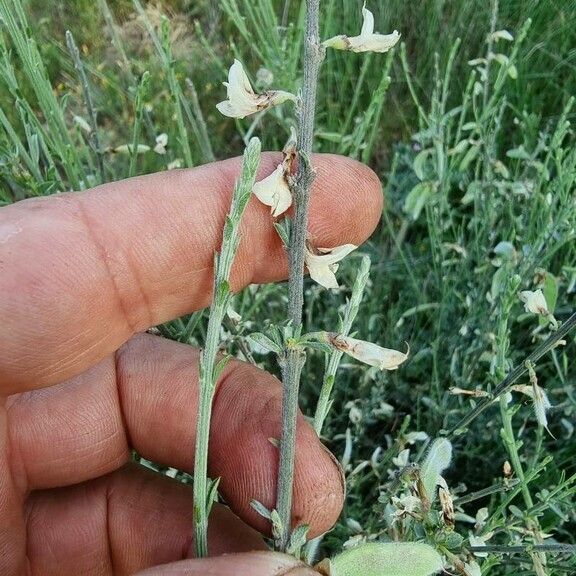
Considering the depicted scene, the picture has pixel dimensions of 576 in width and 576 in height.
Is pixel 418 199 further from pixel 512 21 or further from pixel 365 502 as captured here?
pixel 512 21

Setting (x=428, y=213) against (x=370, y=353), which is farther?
(x=428, y=213)

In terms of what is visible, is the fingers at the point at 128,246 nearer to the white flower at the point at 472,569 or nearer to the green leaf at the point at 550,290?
the green leaf at the point at 550,290

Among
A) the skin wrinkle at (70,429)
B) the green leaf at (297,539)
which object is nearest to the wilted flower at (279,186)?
the green leaf at (297,539)

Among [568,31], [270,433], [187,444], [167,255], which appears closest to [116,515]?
[187,444]

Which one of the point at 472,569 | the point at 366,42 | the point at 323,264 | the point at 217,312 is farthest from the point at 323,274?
the point at 472,569

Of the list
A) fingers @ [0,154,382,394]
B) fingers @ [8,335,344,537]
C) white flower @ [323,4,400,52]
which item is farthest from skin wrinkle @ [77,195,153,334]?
white flower @ [323,4,400,52]

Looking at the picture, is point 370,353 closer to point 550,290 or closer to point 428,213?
point 550,290
